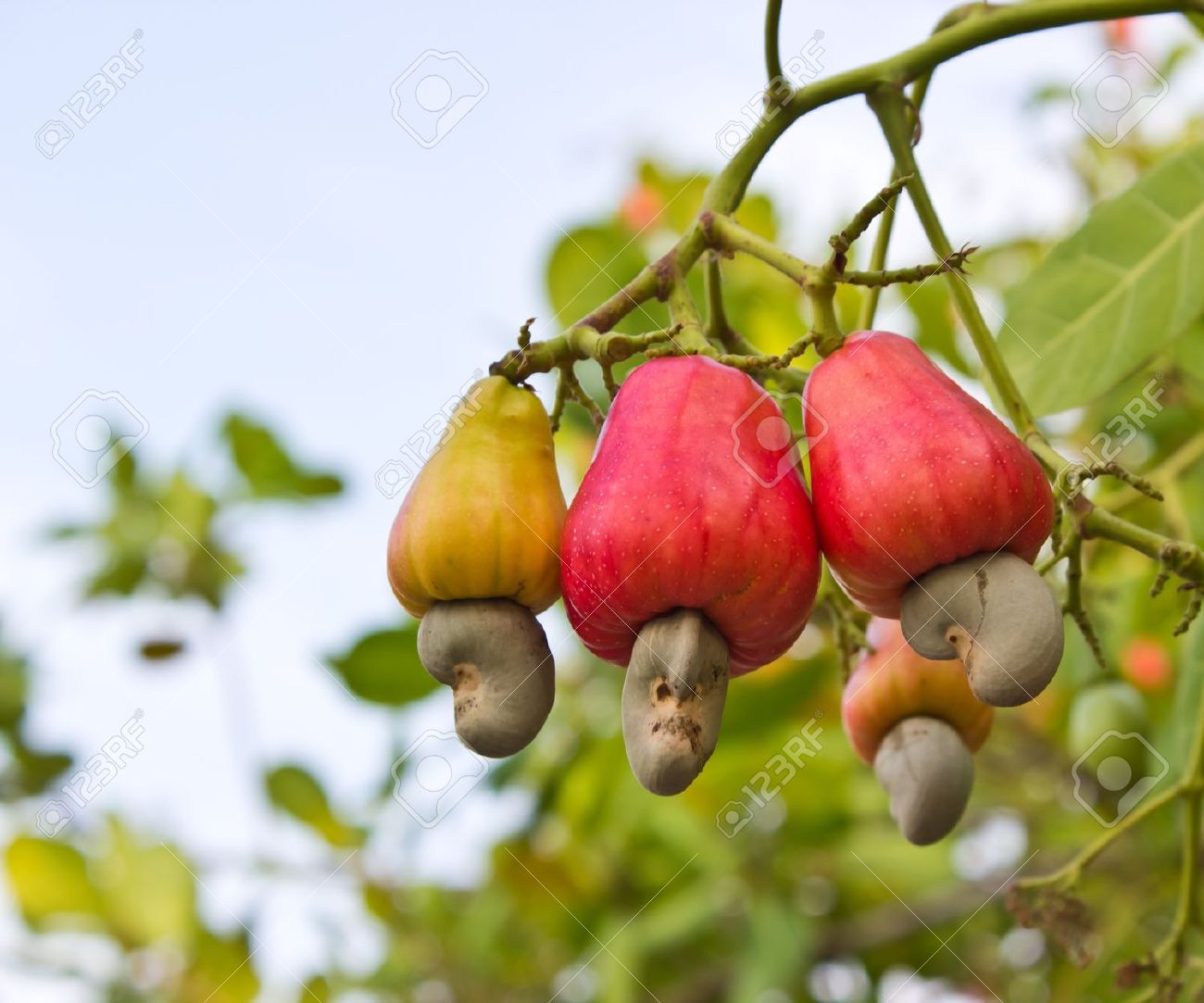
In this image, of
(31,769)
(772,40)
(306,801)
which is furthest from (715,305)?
(31,769)

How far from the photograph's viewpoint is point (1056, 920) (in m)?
1.29

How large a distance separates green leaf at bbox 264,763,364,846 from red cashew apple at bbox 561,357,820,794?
184cm

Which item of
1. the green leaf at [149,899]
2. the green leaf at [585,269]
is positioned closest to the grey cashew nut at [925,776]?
the green leaf at [585,269]

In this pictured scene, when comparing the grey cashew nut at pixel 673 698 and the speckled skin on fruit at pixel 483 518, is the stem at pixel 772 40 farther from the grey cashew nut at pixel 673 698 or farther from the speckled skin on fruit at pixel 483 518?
the grey cashew nut at pixel 673 698

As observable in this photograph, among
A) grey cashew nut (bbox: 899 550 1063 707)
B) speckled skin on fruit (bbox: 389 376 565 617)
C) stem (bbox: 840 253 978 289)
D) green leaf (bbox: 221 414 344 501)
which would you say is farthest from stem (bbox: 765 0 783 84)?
green leaf (bbox: 221 414 344 501)

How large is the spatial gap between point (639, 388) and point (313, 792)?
1.93 meters

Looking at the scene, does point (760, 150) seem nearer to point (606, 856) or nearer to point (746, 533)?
point (746, 533)

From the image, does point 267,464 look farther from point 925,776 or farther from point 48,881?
point 925,776

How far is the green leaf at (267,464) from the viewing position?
263 cm

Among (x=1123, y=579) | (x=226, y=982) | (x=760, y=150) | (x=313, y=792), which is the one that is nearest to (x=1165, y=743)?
(x=1123, y=579)

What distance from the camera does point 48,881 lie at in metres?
2.57

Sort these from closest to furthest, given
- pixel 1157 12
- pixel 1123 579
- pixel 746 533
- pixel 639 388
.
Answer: pixel 746 533 → pixel 639 388 → pixel 1157 12 → pixel 1123 579
